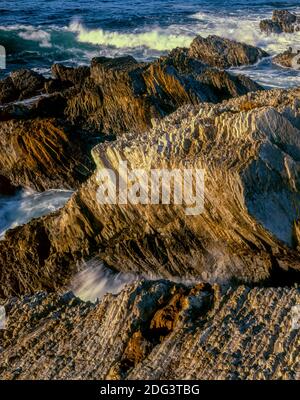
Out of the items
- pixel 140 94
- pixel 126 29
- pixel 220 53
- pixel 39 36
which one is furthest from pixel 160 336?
pixel 126 29

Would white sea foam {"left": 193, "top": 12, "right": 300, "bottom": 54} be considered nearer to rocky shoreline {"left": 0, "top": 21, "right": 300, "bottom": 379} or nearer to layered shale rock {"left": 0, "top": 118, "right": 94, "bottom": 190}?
layered shale rock {"left": 0, "top": 118, "right": 94, "bottom": 190}

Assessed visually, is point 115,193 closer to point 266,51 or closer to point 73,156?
point 73,156

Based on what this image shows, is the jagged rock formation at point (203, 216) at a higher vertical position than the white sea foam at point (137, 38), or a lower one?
higher

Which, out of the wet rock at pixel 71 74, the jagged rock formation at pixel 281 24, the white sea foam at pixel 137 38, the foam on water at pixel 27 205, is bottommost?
the foam on water at pixel 27 205

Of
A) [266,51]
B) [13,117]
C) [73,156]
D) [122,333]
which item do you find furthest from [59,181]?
[266,51]

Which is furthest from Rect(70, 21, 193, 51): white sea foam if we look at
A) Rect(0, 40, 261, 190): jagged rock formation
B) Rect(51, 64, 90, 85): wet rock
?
Rect(0, 40, 261, 190): jagged rock formation

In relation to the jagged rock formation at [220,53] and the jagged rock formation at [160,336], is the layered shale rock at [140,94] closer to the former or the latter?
the jagged rock formation at [160,336]

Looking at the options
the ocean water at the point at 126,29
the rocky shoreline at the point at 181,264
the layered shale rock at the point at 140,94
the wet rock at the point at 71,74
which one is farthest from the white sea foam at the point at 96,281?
the ocean water at the point at 126,29
